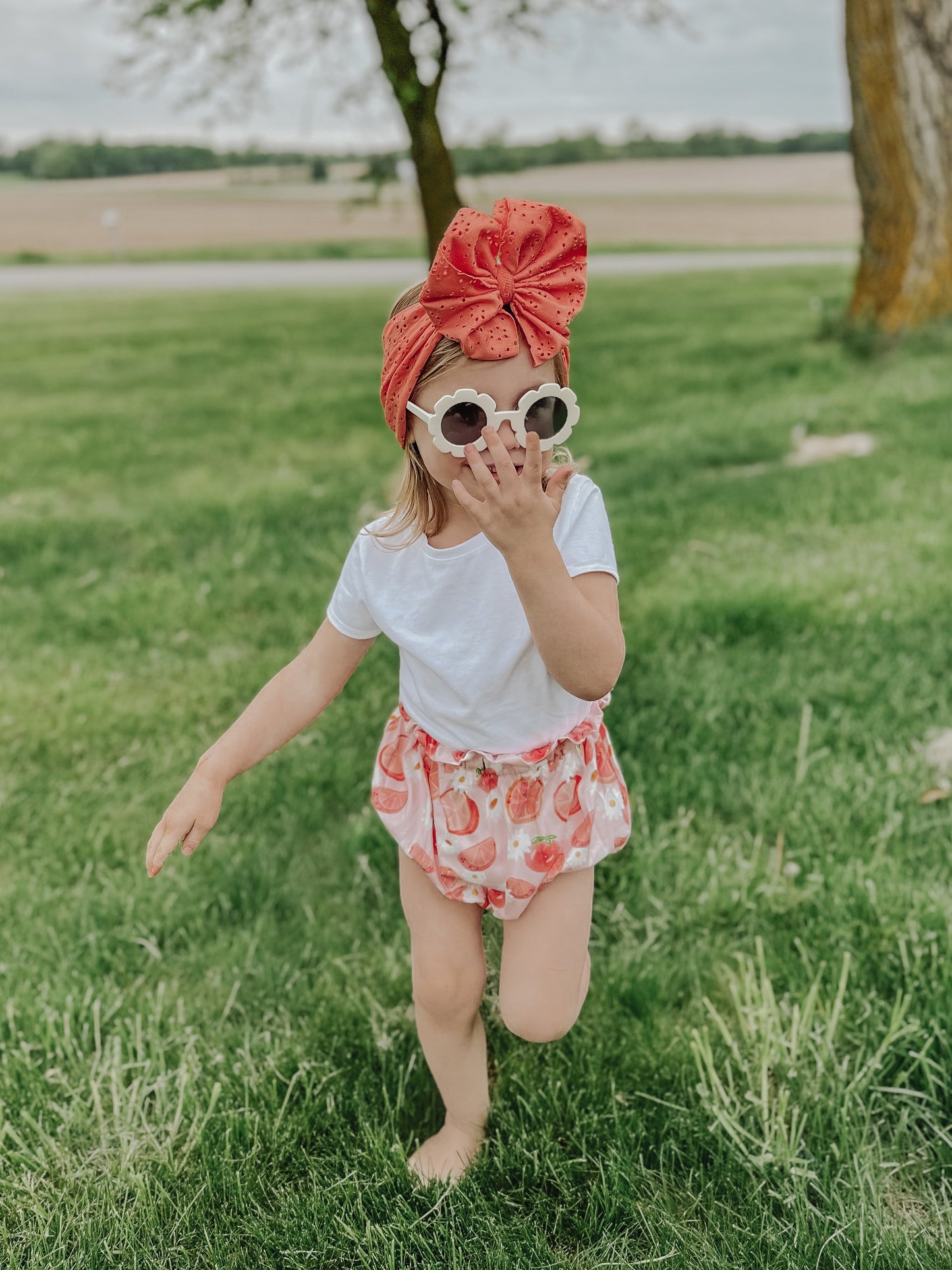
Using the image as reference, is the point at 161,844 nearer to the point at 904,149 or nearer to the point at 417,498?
the point at 417,498

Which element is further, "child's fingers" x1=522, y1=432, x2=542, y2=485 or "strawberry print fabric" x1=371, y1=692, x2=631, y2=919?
"strawberry print fabric" x1=371, y1=692, x2=631, y2=919

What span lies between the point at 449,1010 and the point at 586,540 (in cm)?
85

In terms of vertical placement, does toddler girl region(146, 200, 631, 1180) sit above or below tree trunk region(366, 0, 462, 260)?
below

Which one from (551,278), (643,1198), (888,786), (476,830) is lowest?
(643,1198)

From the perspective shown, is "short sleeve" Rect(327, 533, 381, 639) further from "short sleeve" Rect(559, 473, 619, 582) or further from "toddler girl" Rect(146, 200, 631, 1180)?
"short sleeve" Rect(559, 473, 619, 582)

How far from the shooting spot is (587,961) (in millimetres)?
2062

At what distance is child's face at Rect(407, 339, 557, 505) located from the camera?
5.27 ft

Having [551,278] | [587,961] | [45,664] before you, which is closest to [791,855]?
[587,961]

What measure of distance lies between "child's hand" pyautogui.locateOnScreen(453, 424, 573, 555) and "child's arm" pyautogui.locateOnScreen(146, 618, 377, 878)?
508 mm

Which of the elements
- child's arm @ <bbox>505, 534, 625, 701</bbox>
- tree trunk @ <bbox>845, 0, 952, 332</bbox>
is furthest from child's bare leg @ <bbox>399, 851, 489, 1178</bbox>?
tree trunk @ <bbox>845, 0, 952, 332</bbox>

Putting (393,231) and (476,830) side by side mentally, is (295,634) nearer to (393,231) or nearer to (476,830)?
(476,830)

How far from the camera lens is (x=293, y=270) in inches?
869

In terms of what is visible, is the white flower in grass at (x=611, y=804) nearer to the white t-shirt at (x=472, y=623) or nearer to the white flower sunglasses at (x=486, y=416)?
the white t-shirt at (x=472, y=623)

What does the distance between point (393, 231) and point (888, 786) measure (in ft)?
93.4
